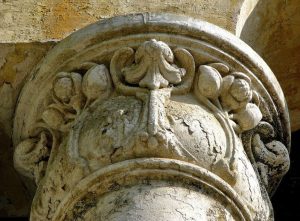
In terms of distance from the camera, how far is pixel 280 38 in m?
5.25

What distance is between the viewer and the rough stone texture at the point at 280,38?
512cm

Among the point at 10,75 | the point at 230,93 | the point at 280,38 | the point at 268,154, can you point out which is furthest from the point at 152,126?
the point at 280,38

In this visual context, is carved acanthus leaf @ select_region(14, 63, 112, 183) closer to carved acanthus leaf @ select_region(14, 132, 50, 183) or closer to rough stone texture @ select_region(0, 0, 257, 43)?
carved acanthus leaf @ select_region(14, 132, 50, 183)

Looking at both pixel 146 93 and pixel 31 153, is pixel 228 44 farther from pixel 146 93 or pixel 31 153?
pixel 31 153

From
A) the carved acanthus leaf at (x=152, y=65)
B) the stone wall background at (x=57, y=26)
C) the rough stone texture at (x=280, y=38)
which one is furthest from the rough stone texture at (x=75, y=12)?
the carved acanthus leaf at (x=152, y=65)

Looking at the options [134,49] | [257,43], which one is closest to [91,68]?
[134,49]

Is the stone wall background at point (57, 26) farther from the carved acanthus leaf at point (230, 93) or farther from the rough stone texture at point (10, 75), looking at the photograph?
the carved acanthus leaf at point (230, 93)

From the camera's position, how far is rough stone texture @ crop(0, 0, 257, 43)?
191 inches

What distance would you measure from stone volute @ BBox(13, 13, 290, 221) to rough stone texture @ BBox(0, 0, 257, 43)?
188 millimetres

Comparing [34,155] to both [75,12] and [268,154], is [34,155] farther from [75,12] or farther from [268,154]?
[268,154]

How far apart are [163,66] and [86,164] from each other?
394 millimetres

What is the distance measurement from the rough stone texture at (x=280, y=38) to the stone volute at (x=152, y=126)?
443mm

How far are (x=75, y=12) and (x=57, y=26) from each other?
8 cm

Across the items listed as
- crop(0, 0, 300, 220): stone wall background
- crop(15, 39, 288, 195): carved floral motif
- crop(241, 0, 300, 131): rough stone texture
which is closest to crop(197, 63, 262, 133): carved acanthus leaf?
crop(15, 39, 288, 195): carved floral motif
